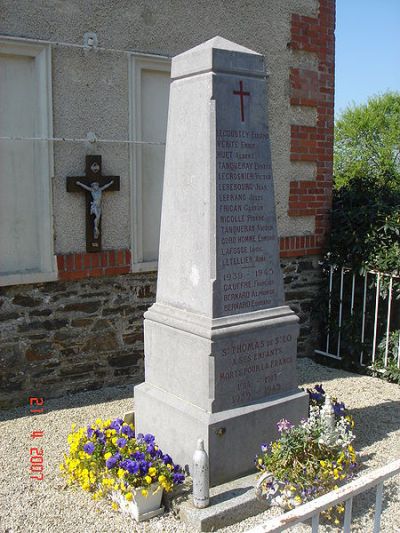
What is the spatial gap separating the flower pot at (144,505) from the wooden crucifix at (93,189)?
2.68 m

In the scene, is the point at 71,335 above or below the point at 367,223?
below

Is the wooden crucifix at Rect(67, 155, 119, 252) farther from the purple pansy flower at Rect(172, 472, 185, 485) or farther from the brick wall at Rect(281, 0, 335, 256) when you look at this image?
the purple pansy flower at Rect(172, 472, 185, 485)

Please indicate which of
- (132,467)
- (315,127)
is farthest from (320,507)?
(315,127)

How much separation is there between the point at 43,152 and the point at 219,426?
3057 mm

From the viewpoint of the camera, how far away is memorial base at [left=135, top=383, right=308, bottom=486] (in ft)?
12.7

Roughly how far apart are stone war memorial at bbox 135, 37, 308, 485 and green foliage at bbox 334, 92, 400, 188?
25.1m

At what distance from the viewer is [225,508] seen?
140 inches

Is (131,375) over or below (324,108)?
below

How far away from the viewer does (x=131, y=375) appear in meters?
6.14

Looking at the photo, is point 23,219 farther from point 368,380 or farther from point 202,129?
point 368,380

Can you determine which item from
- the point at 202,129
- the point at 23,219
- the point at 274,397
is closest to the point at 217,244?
the point at 202,129

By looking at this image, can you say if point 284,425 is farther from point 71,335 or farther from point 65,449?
point 71,335

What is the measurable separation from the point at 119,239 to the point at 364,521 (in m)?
3.48
